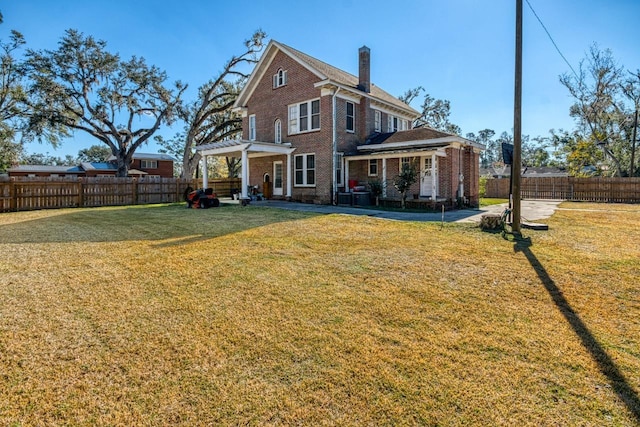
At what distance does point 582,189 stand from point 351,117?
17917mm

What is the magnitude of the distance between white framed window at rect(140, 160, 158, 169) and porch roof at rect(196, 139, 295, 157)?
30.0 m

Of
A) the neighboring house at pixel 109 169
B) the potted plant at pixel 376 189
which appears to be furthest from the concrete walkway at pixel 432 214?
the neighboring house at pixel 109 169

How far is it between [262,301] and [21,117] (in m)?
35.1

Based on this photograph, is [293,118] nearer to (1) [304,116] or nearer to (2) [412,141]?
(1) [304,116]

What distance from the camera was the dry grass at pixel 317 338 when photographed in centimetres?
222

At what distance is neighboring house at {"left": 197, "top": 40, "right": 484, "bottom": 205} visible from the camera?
16781mm

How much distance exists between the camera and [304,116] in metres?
18.4

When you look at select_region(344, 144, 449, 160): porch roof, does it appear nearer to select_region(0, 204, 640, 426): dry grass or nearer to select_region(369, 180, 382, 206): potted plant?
select_region(369, 180, 382, 206): potted plant

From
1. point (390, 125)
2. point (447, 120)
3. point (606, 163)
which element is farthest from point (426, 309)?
point (606, 163)

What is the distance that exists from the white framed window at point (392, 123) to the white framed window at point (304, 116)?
17.4 ft

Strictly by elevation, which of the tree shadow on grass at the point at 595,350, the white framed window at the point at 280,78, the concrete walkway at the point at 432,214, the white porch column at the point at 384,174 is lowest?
the tree shadow on grass at the point at 595,350

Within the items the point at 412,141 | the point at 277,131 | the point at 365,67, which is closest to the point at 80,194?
the point at 277,131

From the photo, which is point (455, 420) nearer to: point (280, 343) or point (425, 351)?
point (425, 351)

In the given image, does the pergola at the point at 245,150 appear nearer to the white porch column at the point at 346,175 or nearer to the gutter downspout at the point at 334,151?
the gutter downspout at the point at 334,151
